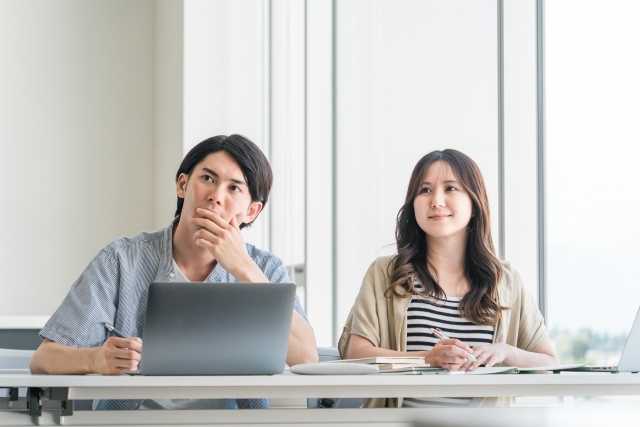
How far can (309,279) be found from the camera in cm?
418

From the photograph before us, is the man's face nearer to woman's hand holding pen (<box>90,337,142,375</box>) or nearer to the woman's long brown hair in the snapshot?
the woman's long brown hair

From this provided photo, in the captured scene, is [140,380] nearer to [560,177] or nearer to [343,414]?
[343,414]

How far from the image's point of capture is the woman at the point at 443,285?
2.53m

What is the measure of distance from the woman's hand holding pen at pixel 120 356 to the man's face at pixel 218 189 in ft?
1.94

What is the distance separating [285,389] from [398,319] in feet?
3.23

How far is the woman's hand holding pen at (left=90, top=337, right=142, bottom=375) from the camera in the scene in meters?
1.75

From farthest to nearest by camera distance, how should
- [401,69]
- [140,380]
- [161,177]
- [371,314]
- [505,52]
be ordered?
[161,177]
[401,69]
[505,52]
[371,314]
[140,380]

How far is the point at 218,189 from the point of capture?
2.38 m

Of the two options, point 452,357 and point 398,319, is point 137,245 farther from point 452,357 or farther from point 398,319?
point 452,357

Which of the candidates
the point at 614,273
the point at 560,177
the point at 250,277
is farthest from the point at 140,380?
the point at 560,177

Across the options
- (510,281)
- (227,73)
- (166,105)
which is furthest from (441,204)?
(166,105)

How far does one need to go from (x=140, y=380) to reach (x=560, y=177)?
1.74 m

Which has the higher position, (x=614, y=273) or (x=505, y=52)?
(x=505, y=52)

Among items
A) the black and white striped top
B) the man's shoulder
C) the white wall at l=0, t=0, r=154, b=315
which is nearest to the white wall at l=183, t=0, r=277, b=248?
the white wall at l=0, t=0, r=154, b=315
